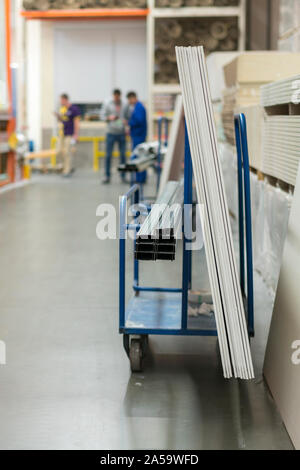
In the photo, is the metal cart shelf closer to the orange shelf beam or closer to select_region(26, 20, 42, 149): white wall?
the orange shelf beam

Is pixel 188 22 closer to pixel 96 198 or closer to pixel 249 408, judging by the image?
pixel 96 198

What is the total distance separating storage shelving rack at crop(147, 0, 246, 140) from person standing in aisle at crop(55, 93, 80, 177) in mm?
1803

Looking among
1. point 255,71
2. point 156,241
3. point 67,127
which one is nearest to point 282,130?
point 156,241

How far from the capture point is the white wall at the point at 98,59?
17.5 m

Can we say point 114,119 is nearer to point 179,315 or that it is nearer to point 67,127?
point 67,127

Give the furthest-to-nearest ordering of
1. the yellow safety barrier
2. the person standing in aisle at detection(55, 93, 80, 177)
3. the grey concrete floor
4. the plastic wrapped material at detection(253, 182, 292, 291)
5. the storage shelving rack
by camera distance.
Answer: the yellow safety barrier < the person standing in aisle at detection(55, 93, 80, 177) < the storage shelving rack < the plastic wrapped material at detection(253, 182, 292, 291) < the grey concrete floor

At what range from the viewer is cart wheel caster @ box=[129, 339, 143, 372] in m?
3.21

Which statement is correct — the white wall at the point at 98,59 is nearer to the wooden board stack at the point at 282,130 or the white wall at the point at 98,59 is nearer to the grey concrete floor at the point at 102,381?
the grey concrete floor at the point at 102,381

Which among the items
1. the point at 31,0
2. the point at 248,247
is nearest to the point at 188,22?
the point at 31,0

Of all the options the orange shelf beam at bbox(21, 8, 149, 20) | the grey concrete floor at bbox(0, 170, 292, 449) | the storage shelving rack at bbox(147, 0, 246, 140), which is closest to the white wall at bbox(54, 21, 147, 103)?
the orange shelf beam at bbox(21, 8, 149, 20)

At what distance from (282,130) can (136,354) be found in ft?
5.83

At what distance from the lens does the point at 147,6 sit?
52.3 ft
